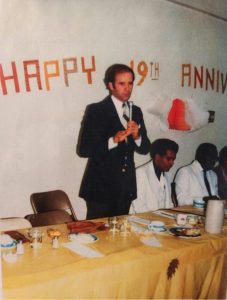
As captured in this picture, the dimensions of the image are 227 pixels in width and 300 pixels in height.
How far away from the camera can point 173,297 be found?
50.7 inches

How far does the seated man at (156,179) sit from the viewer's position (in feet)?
9.04

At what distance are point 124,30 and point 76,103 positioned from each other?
68 cm

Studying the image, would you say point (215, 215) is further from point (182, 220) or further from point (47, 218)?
point (47, 218)

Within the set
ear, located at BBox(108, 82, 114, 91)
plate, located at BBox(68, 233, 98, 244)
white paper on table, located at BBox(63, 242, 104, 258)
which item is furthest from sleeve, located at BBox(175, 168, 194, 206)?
white paper on table, located at BBox(63, 242, 104, 258)

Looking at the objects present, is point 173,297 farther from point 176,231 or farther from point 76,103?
point 76,103

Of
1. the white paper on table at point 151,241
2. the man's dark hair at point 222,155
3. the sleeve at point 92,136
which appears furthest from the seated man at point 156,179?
the white paper on table at point 151,241

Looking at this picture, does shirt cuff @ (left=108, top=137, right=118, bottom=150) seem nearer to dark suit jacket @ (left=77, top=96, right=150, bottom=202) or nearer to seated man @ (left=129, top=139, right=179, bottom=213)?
dark suit jacket @ (left=77, top=96, right=150, bottom=202)

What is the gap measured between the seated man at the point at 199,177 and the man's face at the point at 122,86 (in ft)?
2.77

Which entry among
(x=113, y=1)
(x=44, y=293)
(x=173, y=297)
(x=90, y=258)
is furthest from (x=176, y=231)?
(x=113, y=1)

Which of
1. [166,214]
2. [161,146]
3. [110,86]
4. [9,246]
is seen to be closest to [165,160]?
[161,146]

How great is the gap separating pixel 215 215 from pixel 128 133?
130 centimetres

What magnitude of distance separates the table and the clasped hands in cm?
127

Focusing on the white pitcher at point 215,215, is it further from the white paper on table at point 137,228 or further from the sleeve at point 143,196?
the sleeve at point 143,196

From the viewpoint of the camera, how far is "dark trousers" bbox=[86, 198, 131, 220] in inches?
101
